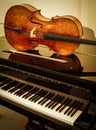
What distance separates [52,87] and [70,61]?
0.74 feet

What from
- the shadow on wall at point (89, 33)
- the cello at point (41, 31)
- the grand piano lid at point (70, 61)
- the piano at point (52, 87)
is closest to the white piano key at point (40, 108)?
the piano at point (52, 87)

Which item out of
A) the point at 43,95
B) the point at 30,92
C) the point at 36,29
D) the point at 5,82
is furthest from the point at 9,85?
the point at 36,29

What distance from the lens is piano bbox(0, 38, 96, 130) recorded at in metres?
1.21

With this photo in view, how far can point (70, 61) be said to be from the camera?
1399 mm

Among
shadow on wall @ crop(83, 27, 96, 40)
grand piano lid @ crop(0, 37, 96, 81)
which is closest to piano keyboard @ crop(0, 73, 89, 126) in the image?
grand piano lid @ crop(0, 37, 96, 81)

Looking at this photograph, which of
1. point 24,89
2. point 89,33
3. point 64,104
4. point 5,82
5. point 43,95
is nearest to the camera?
point 64,104

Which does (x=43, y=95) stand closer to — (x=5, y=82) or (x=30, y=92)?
(x=30, y=92)

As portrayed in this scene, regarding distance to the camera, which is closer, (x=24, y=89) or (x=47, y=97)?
(x=47, y=97)

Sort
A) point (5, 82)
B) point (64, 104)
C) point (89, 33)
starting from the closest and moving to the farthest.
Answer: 1. point (64, 104)
2. point (5, 82)
3. point (89, 33)

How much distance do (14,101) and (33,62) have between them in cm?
33

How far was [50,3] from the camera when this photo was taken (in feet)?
6.69

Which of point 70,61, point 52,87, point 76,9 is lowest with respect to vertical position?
point 52,87

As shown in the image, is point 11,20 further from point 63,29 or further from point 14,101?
point 14,101

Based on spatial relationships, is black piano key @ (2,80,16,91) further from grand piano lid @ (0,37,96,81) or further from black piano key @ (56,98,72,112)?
black piano key @ (56,98,72,112)
